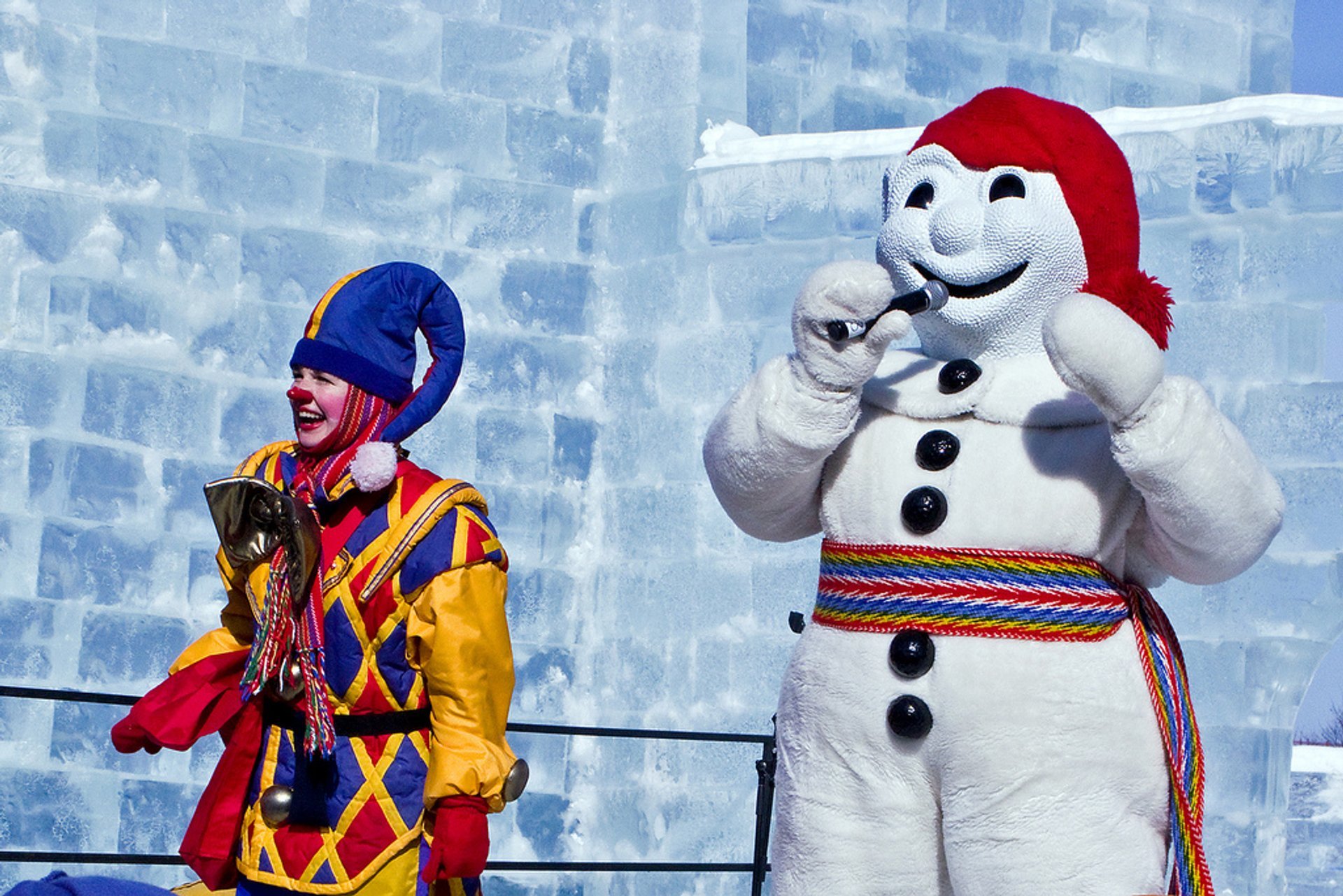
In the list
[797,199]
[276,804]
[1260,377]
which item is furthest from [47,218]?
[1260,377]

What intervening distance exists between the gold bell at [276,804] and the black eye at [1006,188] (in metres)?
1.38

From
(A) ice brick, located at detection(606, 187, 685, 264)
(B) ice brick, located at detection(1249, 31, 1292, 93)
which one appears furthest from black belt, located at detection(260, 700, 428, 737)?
(B) ice brick, located at detection(1249, 31, 1292, 93)

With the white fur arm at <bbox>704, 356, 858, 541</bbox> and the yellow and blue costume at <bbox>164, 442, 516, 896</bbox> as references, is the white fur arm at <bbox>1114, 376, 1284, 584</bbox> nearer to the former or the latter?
the white fur arm at <bbox>704, 356, 858, 541</bbox>

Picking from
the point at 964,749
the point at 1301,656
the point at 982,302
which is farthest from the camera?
the point at 1301,656

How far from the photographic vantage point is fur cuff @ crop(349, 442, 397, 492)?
2752 millimetres

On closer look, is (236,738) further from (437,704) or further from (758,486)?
(758,486)

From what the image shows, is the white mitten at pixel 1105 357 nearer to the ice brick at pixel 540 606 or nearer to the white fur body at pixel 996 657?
the white fur body at pixel 996 657

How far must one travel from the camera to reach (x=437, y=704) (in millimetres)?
2713

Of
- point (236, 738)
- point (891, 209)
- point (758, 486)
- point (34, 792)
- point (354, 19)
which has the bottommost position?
point (34, 792)

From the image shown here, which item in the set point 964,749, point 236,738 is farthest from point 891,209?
point 236,738

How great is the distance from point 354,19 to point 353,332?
242 centimetres

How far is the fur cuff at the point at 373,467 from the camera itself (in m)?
2.75

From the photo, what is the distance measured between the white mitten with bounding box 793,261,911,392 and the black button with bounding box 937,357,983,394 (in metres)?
0.13

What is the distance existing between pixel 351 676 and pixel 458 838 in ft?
1.01
